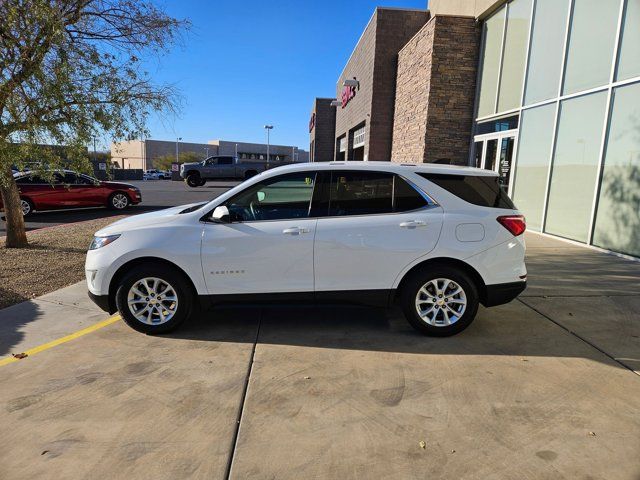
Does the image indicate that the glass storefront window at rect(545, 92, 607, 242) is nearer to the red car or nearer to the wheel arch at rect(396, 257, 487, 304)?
the wheel arch at rect(396, 257, 487, 304)

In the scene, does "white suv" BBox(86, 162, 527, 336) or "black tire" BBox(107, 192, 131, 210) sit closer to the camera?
"white suv" BBox(86, 162, 527, 336)

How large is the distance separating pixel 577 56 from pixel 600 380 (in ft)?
26.3

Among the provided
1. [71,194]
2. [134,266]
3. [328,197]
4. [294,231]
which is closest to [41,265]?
[134,266]

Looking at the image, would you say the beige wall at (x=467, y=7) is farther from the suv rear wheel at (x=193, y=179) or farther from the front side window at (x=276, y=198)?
the suv rear wheel at (x=193, y=179)

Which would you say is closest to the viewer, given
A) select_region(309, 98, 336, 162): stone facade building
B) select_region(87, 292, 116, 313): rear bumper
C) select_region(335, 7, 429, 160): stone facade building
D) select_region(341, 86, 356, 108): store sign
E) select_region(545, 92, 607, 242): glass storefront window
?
select_region(87, 292, 116, 313): rear bumper

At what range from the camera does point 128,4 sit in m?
8.05

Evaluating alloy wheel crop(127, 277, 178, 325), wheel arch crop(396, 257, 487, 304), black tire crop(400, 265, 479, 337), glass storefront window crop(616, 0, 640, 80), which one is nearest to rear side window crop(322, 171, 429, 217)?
wheel arch crop(396, 257, 487, 304)

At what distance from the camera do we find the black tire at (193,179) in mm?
30609

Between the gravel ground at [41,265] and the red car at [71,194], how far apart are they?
15.2 feet

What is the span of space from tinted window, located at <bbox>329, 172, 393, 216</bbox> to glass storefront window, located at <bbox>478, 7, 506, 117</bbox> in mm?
9727

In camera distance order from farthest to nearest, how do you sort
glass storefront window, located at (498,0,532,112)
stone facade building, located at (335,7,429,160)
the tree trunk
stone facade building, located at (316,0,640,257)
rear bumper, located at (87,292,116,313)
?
1. stone facade building, located at (335,7,429,160)
2. glass storefront window, located at (498,0,532,112)
3. the tree trunk
4. stone facade building, located at (316,0,640,257)
5. rear bumper, located at (87,292,116,313)

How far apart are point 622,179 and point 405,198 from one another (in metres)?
5.71

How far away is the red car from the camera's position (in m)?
14.3

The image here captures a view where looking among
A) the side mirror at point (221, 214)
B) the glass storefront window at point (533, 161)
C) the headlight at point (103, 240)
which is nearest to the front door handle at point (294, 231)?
the side mirror at point (221, 214)
